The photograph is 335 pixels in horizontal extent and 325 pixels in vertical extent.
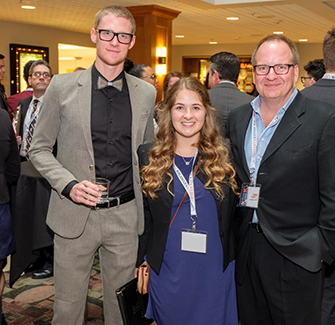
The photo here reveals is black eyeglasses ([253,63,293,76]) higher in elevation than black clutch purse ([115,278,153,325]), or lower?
higher

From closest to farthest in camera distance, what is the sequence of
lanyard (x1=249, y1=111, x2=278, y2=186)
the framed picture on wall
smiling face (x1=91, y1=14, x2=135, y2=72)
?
lanyard (x1=249, y1=111, x2=278, y2=186)
smiling face (x1=91, y1=14, x2=135, y2=72)
the framed picture on wall

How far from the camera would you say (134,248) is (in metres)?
2.12

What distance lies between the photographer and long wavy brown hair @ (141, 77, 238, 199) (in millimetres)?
1918

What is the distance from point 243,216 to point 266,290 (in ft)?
1.16

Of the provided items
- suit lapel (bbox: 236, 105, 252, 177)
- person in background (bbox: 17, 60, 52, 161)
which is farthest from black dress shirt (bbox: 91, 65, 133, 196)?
person in background (bbox: 17, 60, 52, 161)

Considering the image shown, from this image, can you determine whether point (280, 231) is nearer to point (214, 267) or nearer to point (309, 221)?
point (309, 221)

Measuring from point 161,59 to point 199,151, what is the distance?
20.5 feet

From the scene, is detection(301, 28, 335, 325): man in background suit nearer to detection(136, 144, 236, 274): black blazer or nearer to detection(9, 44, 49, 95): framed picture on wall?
detection(136, 144, 236, 274): black blazer

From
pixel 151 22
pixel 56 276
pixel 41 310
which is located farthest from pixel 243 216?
pixel 151 22

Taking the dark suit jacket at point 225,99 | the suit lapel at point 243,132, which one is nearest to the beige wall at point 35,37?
the dark suit jacket at point 225,99

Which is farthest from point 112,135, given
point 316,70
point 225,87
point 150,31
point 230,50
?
point 230,50

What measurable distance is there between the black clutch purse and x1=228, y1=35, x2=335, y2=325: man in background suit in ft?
1.65

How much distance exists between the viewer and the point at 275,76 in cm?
181

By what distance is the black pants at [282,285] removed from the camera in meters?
1.80
